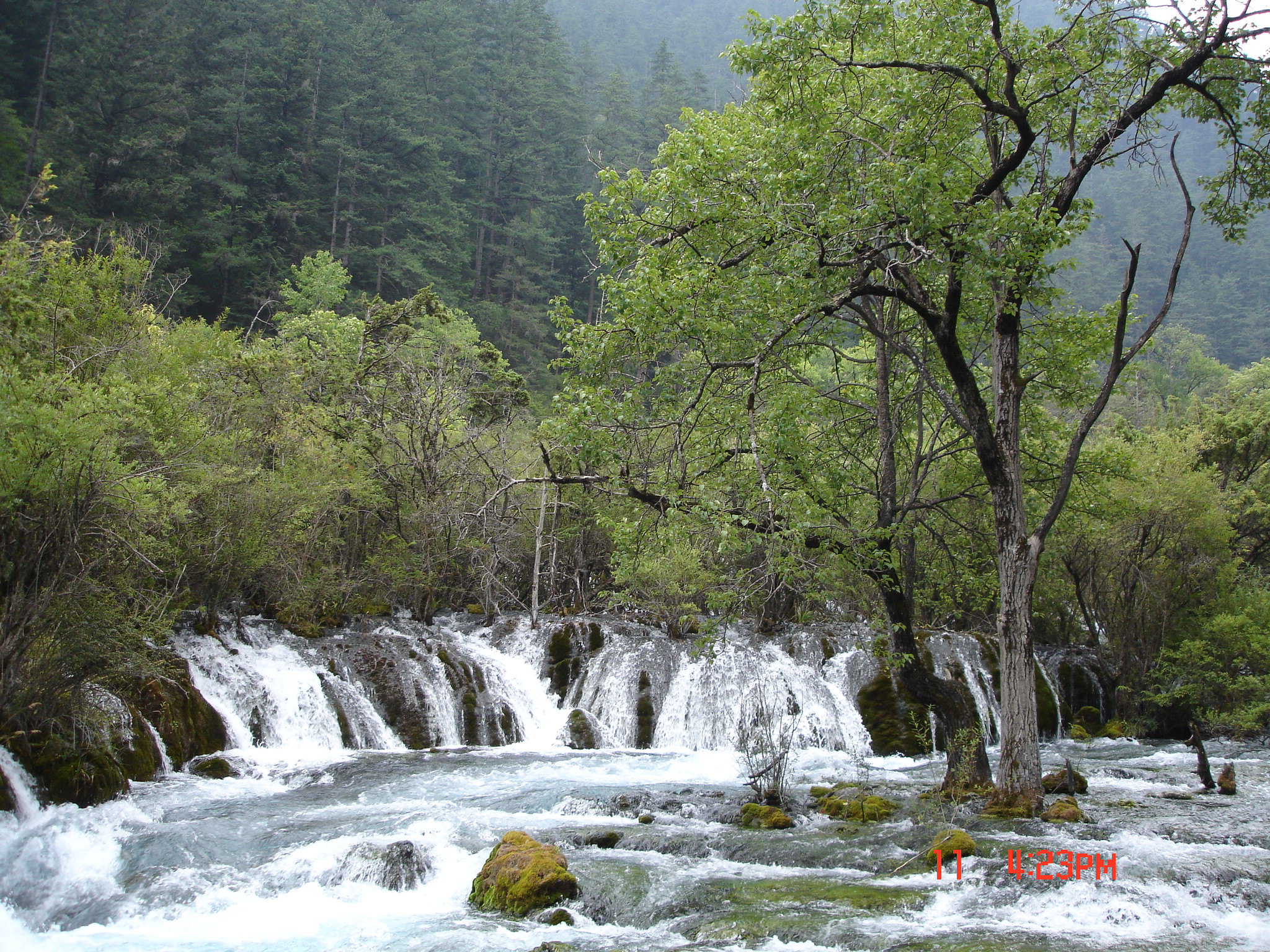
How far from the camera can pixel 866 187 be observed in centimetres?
754

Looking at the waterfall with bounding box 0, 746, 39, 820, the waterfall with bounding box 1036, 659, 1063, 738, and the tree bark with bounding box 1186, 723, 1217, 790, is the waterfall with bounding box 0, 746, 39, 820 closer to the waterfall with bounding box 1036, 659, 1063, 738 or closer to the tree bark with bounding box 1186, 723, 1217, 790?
the tree bark with bounding box 1186, 723, 1217, 790

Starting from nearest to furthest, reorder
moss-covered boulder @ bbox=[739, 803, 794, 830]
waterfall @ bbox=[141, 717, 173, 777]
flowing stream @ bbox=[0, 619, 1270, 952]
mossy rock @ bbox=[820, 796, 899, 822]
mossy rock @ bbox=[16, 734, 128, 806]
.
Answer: flowing stream @ bbox=[0, 619, 1270, 952] → mossy rock @ bbox=[16, 734, 128, 806] → moss-covered boulder @ bbox=[739, 803, 794, 830] → mossy rock @ bbox=[820, 796, 899, 822] → waterfall @ bbox=[141, 717, 173, 777]

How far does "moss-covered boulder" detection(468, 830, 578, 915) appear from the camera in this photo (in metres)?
7.25

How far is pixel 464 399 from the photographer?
72.0 feet

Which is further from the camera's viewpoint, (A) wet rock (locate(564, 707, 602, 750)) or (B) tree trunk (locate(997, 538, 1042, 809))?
(A) wet rock (locate(564, 707, 602, 750))

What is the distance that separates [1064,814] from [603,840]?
17.0ft

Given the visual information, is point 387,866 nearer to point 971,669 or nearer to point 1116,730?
point 971,669

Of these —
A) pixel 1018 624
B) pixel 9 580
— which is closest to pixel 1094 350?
pixel 1018 624

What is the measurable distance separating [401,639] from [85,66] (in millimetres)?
30511

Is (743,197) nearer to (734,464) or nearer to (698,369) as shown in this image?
(698,369)

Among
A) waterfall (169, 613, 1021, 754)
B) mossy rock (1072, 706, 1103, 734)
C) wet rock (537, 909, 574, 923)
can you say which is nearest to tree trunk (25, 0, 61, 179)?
waterfall (169, 613, 1021, 754)

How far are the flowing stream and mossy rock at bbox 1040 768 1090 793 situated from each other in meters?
0.33
